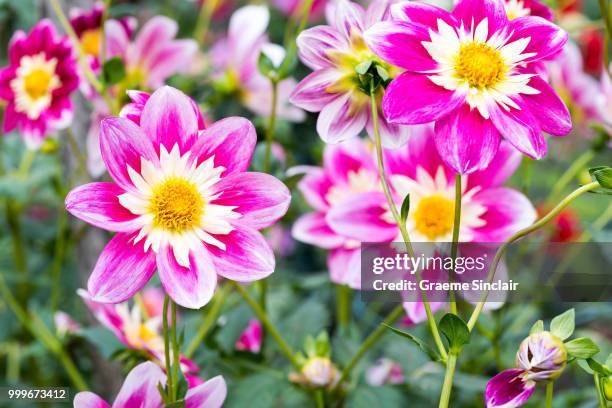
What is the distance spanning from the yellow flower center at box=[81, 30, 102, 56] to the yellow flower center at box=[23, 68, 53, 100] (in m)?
0.07

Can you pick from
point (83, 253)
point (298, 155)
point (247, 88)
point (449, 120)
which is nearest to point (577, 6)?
point (298, 155)

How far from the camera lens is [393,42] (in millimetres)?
445

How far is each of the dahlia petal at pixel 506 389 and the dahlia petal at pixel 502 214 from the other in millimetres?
127

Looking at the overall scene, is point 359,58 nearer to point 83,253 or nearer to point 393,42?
point 393,42

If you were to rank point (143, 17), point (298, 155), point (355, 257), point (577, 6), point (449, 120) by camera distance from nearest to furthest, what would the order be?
point (449, 120) → point (355, 257) → point (298, 155) → point (577, 6) → point (143, 17)

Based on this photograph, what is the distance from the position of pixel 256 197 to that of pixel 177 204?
0.05m

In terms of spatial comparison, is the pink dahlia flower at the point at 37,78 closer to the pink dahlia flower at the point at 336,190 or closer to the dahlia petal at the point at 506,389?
the pink dahlia flower at the point at 336,190

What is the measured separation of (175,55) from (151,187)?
0.33 metres

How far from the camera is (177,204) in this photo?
0.47m

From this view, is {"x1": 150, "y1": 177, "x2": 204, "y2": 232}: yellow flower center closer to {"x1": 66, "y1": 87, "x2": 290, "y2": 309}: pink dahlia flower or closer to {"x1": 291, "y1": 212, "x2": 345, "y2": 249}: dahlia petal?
{"x1": 66, "y1": 87, "x2": 290, "y2": 309}: pink dahlia flower

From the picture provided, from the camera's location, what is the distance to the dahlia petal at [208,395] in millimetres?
477

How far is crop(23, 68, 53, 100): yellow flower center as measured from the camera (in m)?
0.69

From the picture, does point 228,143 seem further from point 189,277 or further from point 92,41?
point 92,41

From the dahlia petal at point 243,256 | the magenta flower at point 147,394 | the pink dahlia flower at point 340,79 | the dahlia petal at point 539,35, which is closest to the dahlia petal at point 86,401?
the magenta flower at point 147,394
